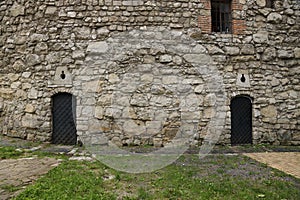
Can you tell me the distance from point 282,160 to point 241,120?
5.38ft

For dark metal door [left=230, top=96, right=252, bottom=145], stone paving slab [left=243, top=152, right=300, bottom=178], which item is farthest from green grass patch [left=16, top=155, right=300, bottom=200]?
dark metal door [left=230, top=96, right=252, bottom=145]

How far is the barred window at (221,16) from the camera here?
21.0 feet

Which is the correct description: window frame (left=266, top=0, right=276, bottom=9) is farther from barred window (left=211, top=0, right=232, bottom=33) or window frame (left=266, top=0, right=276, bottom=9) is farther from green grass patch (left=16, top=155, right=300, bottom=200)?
green grass patch (left=16, top=155, right=300, bottom=200)

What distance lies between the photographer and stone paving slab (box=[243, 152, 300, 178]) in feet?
13.8

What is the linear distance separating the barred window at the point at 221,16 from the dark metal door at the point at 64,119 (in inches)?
179

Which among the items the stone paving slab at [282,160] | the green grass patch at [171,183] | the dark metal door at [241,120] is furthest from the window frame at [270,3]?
the green grass patch at [171,183]

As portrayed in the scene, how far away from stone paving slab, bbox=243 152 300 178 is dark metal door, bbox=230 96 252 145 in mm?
954

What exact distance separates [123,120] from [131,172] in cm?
205

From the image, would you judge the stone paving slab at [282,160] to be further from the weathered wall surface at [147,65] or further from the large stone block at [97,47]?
the large stone block at [97,47]

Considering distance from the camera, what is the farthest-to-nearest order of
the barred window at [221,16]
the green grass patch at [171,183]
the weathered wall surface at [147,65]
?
1. the barred window at [221,16]
2. the weathered wall surface at [147,65]
3. the green grass patch at [171,183]

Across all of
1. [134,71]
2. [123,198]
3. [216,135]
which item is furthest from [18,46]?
[216,135]

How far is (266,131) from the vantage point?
6234 mm

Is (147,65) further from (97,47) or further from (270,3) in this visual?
(270,3)

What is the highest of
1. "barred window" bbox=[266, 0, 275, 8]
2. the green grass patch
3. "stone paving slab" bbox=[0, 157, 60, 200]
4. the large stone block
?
"barred window" bbox=[266, 0, 275, 8]
